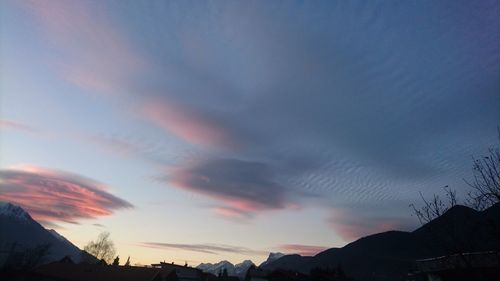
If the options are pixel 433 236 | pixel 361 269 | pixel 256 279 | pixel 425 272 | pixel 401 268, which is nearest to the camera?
pixel 433 236

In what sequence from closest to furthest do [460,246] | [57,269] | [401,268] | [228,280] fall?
[460,246] → [57,269] → [228,280] → [401,268]

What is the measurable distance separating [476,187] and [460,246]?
2.82 m

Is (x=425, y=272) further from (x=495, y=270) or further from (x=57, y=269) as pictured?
(x=57, y=269)

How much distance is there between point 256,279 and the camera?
90.0 m

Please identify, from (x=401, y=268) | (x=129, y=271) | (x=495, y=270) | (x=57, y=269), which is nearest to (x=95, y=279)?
(x=129, y=271)

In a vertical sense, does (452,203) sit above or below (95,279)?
above

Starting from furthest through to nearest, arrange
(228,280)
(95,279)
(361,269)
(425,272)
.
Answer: (361,269) → (228,280) → (95,279) → (425,272)

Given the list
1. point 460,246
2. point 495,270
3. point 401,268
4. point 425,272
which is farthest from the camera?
point 401,268

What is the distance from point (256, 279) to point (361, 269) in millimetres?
133221

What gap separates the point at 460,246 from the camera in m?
14.3

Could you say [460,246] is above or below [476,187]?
below

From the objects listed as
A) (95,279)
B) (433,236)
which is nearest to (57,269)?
(95,279)

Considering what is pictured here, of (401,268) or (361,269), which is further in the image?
(361,269)

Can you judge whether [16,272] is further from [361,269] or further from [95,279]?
[361,269]
